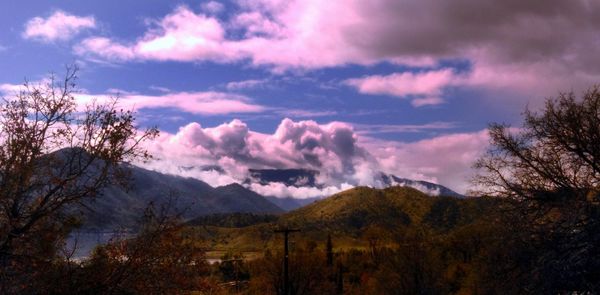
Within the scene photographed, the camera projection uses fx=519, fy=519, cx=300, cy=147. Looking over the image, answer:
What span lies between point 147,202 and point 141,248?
5.49ft

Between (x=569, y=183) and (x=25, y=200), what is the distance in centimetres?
2581

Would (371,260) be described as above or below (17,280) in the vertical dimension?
below

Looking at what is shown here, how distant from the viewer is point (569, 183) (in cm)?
2786

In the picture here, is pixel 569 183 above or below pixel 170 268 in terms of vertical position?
above

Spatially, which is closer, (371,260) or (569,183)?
(569,183)

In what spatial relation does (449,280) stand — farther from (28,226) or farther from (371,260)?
(28,226)

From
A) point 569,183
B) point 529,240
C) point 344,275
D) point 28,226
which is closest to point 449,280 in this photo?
point 344,275

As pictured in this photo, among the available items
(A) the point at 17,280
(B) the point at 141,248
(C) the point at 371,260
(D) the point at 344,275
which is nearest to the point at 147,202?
(B) the point at 141,248

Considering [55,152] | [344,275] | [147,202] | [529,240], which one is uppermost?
[55,152]

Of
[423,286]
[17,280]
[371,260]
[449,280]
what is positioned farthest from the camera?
[371,260]

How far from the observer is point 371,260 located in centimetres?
11706

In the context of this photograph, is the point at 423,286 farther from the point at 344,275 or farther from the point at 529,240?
the point at 529,240

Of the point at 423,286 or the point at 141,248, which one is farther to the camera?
the point at 423,286

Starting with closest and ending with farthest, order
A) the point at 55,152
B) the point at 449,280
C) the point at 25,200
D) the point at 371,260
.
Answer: the point at 25,200 → the point at 55,152 → the point at 449,280 → the point at 371,260
